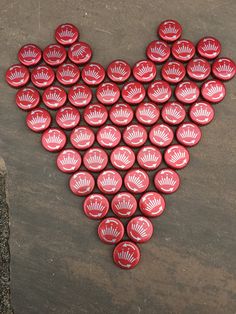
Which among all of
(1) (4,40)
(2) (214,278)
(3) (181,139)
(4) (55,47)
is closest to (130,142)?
(3) (181,139)

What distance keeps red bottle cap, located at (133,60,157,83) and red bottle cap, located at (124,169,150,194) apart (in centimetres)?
41

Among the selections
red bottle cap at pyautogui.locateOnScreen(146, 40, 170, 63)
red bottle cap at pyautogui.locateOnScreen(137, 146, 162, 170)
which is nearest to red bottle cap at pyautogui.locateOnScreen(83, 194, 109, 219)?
red bottle cap at pyautogui.locateOnScreen(137, 146, 162, 170)

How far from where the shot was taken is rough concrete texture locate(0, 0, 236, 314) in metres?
1.47

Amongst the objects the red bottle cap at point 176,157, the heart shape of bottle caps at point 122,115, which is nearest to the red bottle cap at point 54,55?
the heart shape of bottle caps at point 122,115

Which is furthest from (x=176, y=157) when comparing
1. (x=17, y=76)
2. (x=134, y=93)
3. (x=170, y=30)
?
(x=17, y=76)

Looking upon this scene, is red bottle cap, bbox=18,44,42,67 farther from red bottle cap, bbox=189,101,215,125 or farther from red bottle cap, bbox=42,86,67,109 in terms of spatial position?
red bottle cap, bbox=189,101,215,125

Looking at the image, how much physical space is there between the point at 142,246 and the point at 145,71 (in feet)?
2.49

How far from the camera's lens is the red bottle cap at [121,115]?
60.3 inches

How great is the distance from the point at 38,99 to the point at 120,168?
1.57ft

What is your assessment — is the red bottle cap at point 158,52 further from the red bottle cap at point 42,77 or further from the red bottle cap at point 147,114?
Result: the red bottle cap at point 42,77

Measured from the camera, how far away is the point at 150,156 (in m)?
1.51

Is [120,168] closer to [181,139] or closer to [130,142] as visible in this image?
[130,142]

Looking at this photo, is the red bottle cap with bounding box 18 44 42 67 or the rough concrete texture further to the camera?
the red bottle cap with bounding box 18 44 42 67

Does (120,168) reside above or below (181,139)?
below
